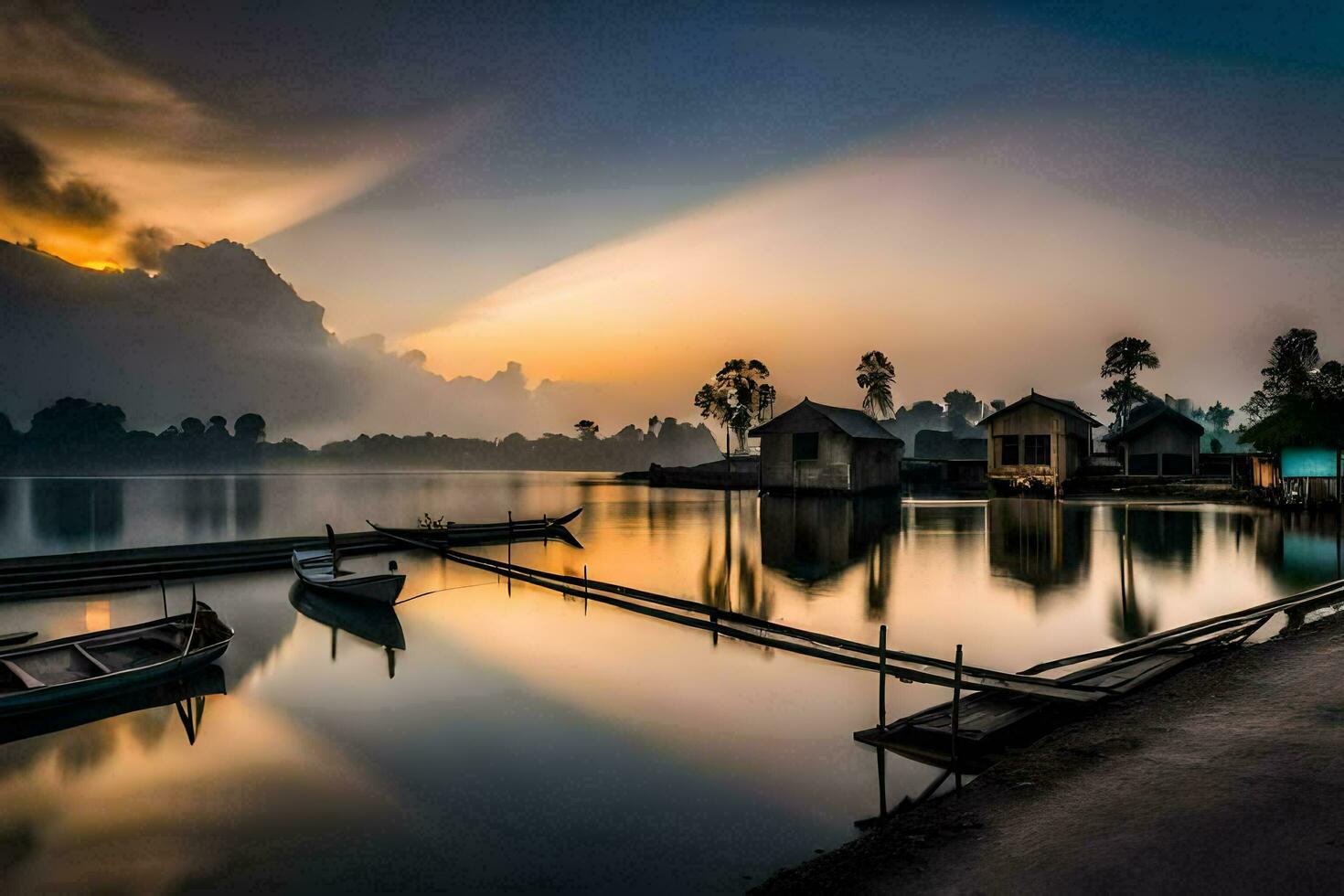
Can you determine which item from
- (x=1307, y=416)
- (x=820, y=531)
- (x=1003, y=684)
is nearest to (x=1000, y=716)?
(x=1003, y=684)

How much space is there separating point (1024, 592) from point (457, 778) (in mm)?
16940

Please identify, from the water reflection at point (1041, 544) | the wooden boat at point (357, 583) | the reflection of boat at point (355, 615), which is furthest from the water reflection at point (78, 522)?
the water reflection at point (1041, 544)

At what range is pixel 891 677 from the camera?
12.6m

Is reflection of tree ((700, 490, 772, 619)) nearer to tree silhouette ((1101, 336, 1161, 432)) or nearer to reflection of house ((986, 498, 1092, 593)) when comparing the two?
reflection of house ((986, 498, 1092, 593))

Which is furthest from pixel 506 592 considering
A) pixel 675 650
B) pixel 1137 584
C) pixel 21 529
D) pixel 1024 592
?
pixel 21 529

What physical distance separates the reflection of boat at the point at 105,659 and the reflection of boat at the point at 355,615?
3949 millimetres

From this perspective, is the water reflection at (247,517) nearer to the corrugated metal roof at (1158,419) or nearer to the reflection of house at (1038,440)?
the reflection of house at (1038,440)

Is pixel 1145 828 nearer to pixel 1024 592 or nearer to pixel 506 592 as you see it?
pixel 1024 592

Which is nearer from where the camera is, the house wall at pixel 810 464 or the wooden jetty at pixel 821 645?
the wooden jetty at pixel 821 645

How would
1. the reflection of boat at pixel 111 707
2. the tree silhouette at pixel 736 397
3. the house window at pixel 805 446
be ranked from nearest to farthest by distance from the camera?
the reflection of boat at pixel 111 707 < the house window at pixel 805 446 < the tree silhouette at pixel 736 397

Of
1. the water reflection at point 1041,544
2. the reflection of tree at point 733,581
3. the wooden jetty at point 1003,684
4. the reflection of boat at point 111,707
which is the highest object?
the wooden jetty at point 1003,684

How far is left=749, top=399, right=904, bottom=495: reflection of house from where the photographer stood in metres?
53.9

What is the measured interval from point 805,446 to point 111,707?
49.3 meters

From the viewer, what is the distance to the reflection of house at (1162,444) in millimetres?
52750
